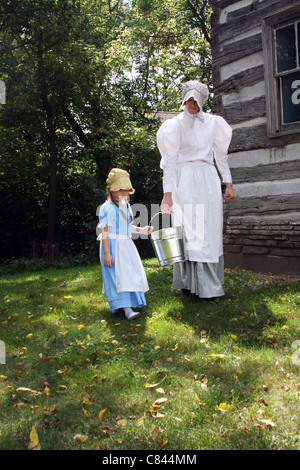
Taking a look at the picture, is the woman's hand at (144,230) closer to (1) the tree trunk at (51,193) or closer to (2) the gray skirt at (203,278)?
(2) the gray skirt at (203,278)

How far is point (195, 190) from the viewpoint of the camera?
4941mm

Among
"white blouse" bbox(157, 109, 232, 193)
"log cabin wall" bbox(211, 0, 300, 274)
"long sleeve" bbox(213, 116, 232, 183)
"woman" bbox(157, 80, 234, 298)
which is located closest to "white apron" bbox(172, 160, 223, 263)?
"woman" bbox(157, 80, 234, 298)

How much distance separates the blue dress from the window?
2.71 metres

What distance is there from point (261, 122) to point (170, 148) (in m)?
2.10

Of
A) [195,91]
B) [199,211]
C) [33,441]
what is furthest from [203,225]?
[33,441]

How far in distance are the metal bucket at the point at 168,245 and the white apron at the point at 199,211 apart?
155 millimetres

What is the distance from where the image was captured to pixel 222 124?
505cm

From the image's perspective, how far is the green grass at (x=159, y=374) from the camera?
2.46m

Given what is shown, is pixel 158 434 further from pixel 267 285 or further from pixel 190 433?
pixel 267 285

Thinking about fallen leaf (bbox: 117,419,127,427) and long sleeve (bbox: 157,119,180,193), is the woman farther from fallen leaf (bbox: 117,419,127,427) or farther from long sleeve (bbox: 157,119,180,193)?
fallen leaf (bbox: 117,419,127,427)

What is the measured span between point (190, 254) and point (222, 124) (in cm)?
151

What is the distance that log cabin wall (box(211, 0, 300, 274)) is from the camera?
6.10 meters

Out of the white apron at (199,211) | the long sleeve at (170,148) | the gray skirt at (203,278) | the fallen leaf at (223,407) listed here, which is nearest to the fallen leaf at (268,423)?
the fallen leaf at (223,407)

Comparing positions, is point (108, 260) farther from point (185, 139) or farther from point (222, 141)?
point (222, 141)
